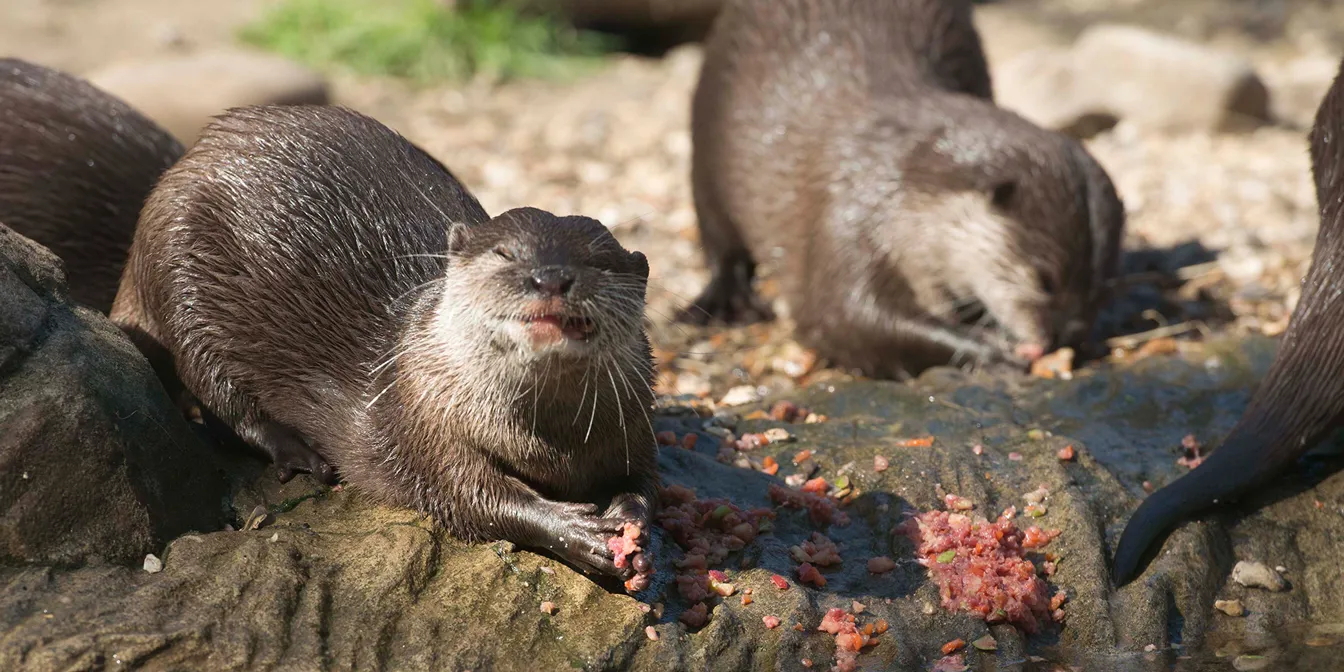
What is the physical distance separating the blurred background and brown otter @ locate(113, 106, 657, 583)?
1449 mm

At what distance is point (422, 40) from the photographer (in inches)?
332

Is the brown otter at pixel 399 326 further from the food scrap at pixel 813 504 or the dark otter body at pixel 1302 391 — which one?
the dark otter body at pixel 1302 391

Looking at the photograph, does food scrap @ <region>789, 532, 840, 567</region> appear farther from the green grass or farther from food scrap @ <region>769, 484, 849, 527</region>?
the green grass

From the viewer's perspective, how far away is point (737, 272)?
18.7 ft

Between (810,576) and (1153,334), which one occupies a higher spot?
(810,576)

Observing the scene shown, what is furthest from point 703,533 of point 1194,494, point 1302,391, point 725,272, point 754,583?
point 725,272

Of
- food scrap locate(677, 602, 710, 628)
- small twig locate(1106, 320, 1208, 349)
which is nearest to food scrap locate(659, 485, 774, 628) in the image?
food scrap locate(677, 602, 710, 628)

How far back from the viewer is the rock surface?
99.8 inches

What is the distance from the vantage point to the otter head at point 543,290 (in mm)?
2586

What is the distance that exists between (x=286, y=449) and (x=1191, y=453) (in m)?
2.17

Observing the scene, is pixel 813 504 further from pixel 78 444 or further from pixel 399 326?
pixel 78 444

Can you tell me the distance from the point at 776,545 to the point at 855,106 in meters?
2.36

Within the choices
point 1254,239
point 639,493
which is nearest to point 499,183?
point 1254,239

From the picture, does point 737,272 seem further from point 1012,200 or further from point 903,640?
point 903,640
